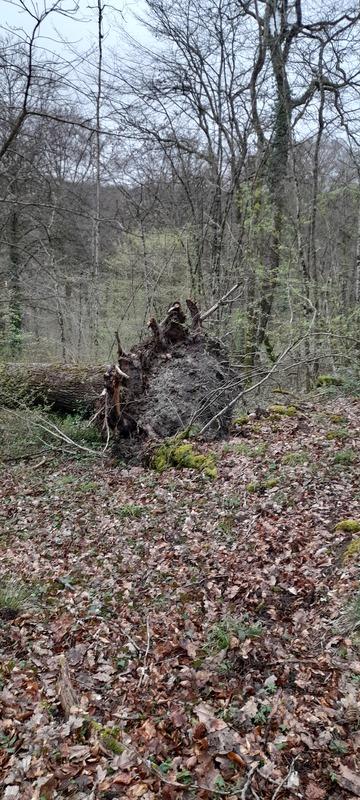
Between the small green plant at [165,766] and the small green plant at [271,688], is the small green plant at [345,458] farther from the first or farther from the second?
the small green plant at [165,766]

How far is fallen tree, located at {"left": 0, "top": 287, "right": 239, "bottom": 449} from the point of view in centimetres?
712

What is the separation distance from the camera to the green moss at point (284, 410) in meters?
7.34

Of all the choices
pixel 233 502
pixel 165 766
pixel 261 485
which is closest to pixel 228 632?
pixel 165 766

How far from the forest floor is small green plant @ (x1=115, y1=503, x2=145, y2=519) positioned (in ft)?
0.27

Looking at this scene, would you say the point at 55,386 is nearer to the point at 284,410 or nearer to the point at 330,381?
the point at 284,410

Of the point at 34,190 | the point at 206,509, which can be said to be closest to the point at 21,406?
the point at 206,509

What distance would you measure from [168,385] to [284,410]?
1.83 m

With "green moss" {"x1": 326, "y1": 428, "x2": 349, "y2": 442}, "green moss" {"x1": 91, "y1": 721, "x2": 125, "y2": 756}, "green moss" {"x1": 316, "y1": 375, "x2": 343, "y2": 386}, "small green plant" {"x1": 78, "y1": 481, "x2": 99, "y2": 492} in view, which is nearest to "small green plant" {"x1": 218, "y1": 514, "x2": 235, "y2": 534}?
"green moss" {"x1": 326, "y1": 428, "x2": 349, "y2": 442}

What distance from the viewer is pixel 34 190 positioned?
591 inches

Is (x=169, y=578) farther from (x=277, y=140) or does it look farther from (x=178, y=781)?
(x=277, y=140)

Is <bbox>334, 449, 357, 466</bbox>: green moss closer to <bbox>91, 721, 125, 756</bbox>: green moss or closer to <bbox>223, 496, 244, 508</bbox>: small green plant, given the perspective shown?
<bbox>223, 496, 244, 508</bbox>: small green plant

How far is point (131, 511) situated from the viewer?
5.34 m

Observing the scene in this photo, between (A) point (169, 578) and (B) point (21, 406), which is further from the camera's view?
(B) point (21, 406)

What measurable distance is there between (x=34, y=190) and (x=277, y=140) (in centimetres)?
791
